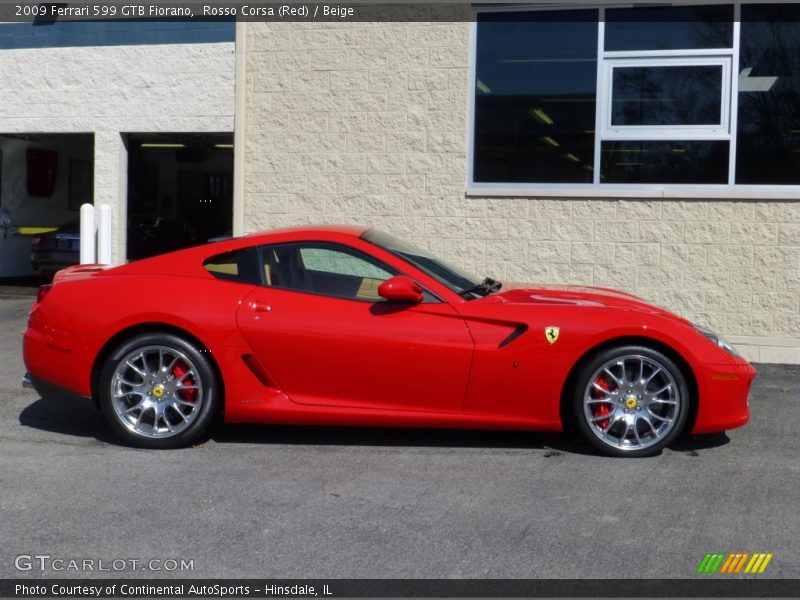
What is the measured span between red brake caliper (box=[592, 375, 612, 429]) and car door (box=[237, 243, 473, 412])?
2.54ft

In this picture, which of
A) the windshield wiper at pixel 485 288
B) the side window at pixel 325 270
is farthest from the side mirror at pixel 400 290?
the windshield wiper at pixel 485 288

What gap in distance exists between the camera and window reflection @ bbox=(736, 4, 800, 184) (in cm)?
950

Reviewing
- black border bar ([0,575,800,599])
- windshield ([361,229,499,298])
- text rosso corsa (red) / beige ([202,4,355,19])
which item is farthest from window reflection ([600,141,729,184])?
black border bar ([0,575,800,599])

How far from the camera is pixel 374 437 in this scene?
638 cm

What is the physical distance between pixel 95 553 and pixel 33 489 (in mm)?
1171

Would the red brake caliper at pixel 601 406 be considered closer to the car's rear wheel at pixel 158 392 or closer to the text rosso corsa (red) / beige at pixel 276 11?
the car's rear wheel at pixel 158 392

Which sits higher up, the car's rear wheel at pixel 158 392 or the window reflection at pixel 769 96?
the window reflection at pixel 769 96

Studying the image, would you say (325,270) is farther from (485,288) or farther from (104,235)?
(104,235)

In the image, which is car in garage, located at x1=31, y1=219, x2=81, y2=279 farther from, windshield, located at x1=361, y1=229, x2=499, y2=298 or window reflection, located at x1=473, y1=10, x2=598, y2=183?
windshield, located at x1=361, y1=229, x2=499, y2=298

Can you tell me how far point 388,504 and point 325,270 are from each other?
5.81 feet

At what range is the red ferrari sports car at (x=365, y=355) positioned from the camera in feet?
19.0

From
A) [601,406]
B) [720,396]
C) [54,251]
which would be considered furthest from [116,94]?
[720,396]

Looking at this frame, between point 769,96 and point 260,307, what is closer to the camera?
point 260,307

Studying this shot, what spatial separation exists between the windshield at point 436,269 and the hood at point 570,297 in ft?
0.42
